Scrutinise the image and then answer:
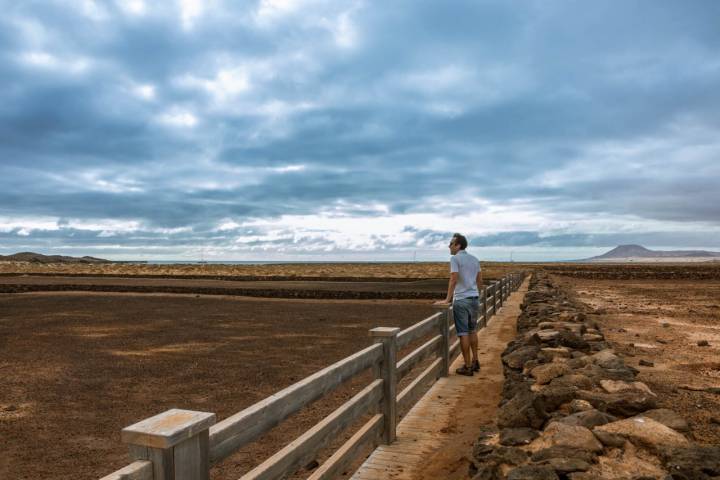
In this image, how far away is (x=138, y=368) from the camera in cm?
1109

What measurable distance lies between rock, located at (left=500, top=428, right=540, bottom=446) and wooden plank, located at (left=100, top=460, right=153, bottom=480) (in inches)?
120

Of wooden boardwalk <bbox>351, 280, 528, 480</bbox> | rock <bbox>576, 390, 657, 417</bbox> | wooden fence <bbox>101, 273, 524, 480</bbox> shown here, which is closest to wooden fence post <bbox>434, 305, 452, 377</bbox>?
wooden boardwalk <bbox>351, 280, 528, 480</bbox>

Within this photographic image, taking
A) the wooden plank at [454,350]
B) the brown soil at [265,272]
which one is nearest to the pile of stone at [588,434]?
the wooden plank at [454,350]

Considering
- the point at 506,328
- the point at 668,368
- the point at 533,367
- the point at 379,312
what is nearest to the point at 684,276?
the point at 379,312

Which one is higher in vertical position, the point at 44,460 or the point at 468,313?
the point at 468,313

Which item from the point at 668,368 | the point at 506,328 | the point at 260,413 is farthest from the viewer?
the point at 506,328

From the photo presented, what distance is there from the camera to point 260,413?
2.93 m

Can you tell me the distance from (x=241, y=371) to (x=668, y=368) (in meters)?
8.19

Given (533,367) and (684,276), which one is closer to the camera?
(533,367)

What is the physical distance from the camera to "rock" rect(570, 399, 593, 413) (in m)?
4.47

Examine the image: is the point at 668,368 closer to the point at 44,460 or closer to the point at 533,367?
the point at 533,367

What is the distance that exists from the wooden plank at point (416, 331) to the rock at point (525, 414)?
1492 millimetres

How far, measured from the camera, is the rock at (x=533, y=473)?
10.4ft

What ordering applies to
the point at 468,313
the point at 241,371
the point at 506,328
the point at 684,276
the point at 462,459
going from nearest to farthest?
the point at 462,459 → the point at 468,313 → the point at 241,371 → the point at 506,328 → the point at 684,276
